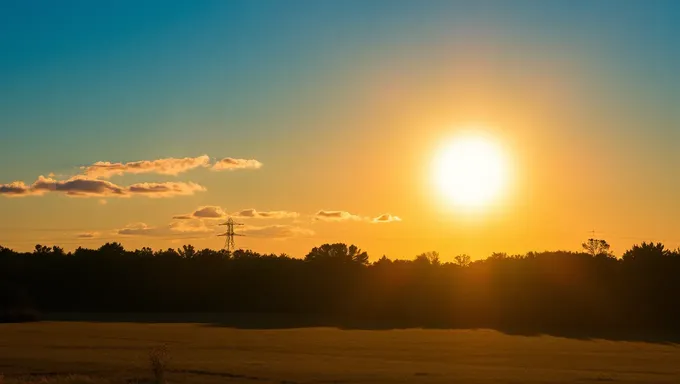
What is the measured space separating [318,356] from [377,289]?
54.1 meters

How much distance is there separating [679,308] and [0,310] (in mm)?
77240

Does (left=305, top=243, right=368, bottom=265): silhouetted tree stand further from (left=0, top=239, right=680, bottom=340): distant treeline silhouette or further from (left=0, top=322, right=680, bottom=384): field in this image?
(left=0, top=322, right=680, bottom=384): field

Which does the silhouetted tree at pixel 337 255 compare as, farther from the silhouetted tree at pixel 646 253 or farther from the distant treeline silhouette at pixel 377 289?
the silhouetted tree at pixel 646 253

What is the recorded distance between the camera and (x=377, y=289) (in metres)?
104

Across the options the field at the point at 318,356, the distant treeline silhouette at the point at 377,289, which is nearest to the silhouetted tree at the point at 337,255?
the distant treeline silhouette at the point at 377,289

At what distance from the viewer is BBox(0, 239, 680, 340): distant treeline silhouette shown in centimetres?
8956

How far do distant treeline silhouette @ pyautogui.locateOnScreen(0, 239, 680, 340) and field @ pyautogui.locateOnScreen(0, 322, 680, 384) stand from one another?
1405 cm

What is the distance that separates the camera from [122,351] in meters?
50.4

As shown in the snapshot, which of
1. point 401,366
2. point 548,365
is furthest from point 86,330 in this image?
point 548,365

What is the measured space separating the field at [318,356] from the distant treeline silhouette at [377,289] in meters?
14.1

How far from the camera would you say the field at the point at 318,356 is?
3709cm

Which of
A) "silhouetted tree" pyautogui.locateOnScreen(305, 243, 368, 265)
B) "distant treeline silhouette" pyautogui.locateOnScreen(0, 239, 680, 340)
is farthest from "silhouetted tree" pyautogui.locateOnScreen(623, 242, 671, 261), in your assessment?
"silhouetted tree" pyautogui.locateOnScreen(305, 243, 368, 265)

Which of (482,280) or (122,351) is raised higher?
(482,280)

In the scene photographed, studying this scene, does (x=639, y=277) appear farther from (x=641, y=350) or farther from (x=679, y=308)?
(x=641, y=350)
